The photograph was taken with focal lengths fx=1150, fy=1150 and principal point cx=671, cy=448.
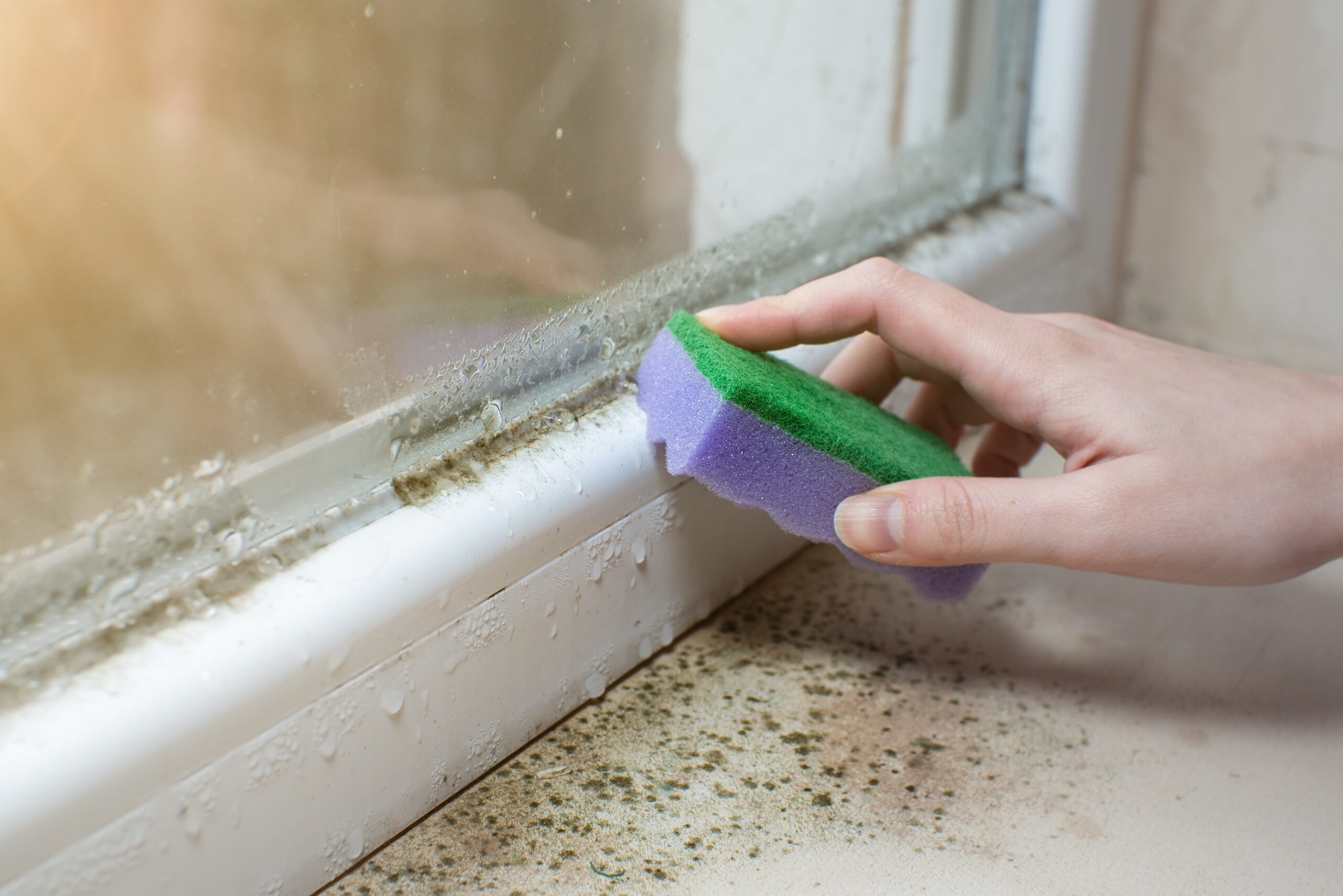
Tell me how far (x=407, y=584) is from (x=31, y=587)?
15 cm

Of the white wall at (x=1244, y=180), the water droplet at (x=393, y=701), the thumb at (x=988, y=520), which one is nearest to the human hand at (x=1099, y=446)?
the thumb at (x=988, y=520)

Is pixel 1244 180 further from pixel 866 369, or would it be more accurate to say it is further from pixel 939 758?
pixel 939 758

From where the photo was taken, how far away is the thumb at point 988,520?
0.57m

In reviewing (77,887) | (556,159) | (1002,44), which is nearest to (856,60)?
(1002,44)

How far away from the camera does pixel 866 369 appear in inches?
29.7

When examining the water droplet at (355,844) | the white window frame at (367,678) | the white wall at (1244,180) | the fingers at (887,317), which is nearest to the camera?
the white window frame at (367,678)

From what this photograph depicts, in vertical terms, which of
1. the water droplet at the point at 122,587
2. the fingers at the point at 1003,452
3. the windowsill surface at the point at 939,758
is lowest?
the windowsill surface at the point at 939,758

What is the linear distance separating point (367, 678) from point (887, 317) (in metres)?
0.34

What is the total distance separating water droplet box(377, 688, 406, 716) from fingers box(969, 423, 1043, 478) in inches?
17.4

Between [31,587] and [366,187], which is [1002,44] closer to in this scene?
[366,187]

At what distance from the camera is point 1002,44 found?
0.96 m

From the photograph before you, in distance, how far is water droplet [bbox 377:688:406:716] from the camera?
517 mm

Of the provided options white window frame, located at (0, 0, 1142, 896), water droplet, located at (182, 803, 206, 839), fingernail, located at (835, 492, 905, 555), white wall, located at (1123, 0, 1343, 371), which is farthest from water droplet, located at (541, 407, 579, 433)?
white wall, located at (1123, 0, 1343, 371)

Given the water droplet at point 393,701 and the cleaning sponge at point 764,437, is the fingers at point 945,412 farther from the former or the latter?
the water droplet at point 393,701
